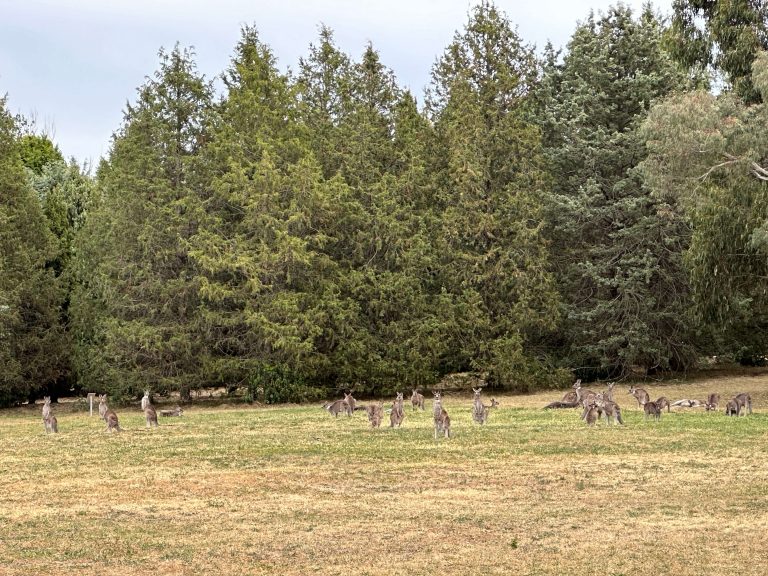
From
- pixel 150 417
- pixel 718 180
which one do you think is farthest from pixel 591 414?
pixel 718 180

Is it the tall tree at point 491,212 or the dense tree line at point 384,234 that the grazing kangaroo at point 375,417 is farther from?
the tall tree at point 491,212

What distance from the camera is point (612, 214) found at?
136 feet

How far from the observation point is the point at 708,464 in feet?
57.8

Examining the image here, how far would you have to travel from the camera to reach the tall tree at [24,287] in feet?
126

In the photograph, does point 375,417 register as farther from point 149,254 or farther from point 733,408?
point 149,254

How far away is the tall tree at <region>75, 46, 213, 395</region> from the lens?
37156 millimetres

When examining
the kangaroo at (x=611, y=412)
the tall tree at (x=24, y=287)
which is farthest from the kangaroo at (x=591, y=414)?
the tall tree at (x=24, y=287)

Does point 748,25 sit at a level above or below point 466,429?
above

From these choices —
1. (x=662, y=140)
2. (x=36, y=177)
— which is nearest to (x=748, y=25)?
(x=662, y=140)

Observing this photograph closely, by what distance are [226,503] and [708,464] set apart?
7674 millimetres

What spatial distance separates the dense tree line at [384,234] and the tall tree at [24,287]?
0.30ft

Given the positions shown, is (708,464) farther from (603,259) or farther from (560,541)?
(603,259)

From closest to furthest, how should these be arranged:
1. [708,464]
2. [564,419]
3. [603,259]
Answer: [708,464] < [564,419] < [603,259]

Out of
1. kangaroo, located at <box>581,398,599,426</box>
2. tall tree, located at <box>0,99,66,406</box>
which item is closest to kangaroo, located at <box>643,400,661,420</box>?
kangaroo, located at <box>581,398,599,426</box>
